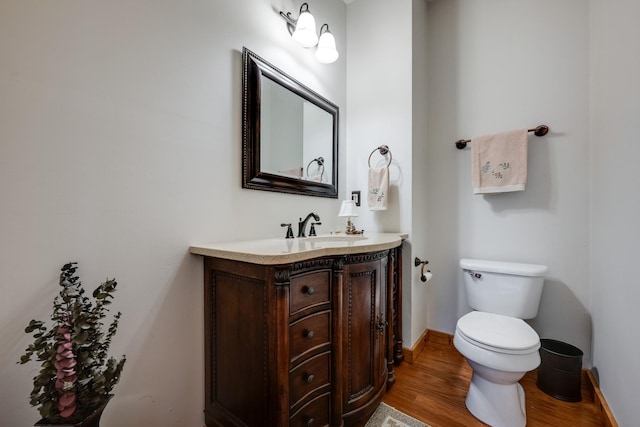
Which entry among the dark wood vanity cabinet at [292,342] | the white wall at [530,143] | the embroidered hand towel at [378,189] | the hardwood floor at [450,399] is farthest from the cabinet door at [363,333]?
the white wall at [530,143]

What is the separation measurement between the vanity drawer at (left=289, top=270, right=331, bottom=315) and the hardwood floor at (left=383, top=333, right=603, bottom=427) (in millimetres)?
860

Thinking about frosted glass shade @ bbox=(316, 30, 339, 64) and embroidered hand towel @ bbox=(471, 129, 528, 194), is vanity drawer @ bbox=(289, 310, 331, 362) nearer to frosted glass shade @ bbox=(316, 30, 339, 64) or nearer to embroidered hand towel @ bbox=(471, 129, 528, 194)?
embroidered hand towel @ bbox=(471, 129, 528, 194)

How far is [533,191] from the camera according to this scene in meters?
1.74

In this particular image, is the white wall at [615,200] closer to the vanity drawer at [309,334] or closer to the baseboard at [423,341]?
the baseboard at [423,341]

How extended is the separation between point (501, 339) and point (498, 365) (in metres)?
0.12

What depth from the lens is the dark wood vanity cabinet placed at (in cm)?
92

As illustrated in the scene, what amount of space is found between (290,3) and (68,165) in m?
1.56

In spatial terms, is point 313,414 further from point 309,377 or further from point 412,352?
point 412,352

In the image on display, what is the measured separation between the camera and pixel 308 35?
153 cm

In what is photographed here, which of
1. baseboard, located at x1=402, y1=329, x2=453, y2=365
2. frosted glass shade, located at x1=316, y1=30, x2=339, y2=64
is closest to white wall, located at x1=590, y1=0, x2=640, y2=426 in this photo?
baseboard, located at x1=402, y1=329, x2=453, y2=365

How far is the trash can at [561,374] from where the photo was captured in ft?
4.69

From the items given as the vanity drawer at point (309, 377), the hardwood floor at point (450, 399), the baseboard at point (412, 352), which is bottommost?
the hardwood floor at point (450, 399)

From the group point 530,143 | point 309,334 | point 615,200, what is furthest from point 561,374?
point 309,334

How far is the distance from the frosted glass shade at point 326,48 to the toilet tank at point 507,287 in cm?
170
